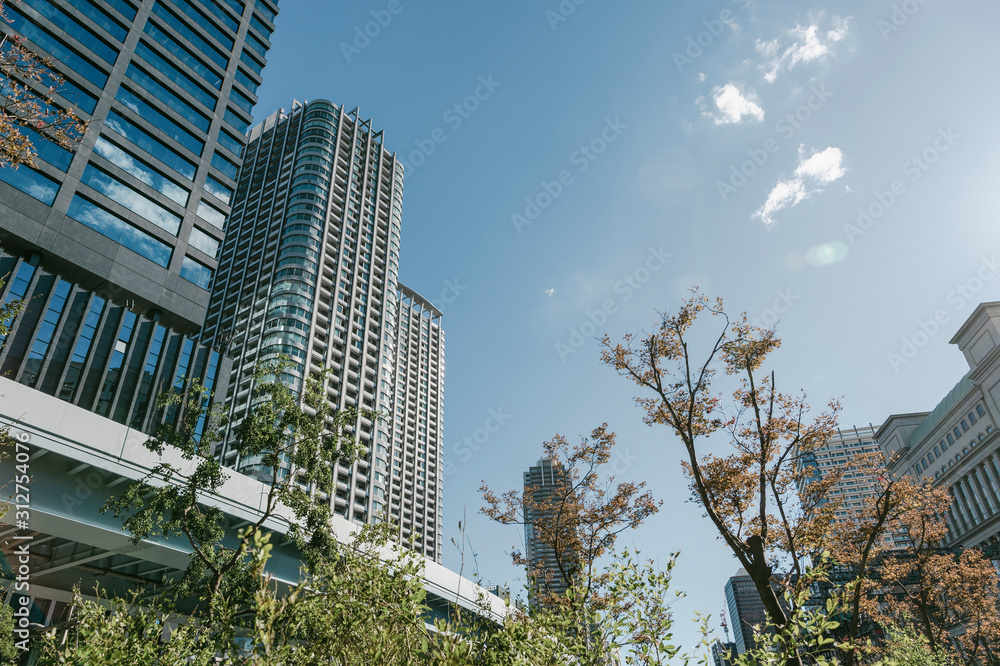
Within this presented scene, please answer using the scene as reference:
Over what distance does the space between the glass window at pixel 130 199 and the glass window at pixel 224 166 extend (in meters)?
6.06

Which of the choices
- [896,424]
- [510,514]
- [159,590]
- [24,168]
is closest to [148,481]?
[159,590]

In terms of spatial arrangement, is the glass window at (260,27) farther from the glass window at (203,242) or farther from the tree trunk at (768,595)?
the tree trunk at (768,595)

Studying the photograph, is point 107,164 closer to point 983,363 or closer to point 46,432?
point 46,432

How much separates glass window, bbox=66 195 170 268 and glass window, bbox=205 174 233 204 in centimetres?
598

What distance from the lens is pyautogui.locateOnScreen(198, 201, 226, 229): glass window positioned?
42.0 m

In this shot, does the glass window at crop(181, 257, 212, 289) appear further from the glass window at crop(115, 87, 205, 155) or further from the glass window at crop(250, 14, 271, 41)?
the glass window at crop(250, 14, 271, 41)

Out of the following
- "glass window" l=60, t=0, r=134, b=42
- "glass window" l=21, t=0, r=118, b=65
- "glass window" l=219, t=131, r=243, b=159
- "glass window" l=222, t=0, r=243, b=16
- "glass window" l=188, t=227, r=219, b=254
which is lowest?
"glass window" l=188, t=227, r=219, b=254

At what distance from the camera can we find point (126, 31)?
3934 cm

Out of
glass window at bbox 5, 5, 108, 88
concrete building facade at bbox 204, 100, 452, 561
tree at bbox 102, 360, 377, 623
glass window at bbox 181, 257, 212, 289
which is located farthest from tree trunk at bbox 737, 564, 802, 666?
concrete building facade at bbox 204, 100, 452, 561

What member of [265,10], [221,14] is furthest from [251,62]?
[265,10]

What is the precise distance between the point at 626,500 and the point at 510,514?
14.6 ft

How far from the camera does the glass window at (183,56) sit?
41.2 metres

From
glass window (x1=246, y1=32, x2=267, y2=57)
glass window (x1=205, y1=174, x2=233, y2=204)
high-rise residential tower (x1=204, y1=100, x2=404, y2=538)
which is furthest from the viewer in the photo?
high-rise residential tower (x1=204, y1=100, x2=404, y2=538)

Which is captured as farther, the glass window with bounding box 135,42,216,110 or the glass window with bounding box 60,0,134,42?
the glass window with bounding box 135,42,216,110
